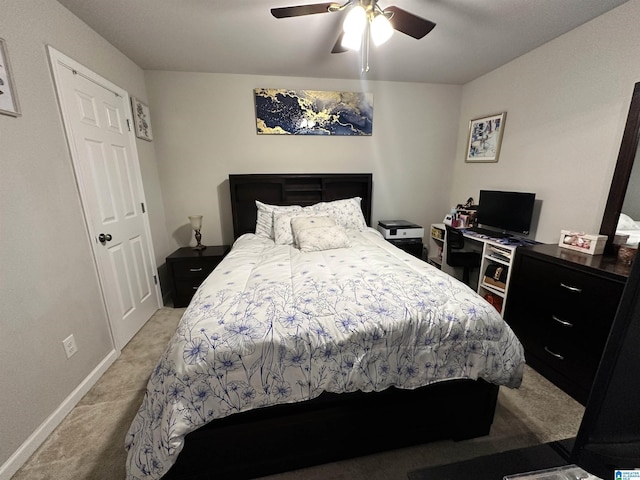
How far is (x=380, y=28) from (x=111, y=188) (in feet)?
7.52

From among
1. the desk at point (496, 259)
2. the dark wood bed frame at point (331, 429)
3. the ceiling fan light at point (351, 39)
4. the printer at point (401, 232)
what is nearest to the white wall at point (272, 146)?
the printer at point (401, 232)

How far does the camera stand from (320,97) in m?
3.08

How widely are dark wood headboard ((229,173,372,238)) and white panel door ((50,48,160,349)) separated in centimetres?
97

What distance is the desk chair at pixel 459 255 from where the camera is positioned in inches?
108

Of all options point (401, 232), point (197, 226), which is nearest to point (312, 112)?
point (401, 232)

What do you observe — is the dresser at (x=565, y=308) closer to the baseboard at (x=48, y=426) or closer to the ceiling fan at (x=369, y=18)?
the ceiling fan at (x=369, y=18)

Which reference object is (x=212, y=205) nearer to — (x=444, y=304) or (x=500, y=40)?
(x=444, y=304)

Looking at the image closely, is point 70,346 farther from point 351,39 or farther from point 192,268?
point 351,39

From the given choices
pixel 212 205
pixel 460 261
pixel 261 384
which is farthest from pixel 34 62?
pixel 460 261

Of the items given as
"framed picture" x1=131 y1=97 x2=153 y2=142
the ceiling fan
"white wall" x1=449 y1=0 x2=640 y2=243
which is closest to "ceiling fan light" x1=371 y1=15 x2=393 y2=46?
the ceiling fan

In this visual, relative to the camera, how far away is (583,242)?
1.88 meters

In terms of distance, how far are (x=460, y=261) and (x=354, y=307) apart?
1978 millimetres

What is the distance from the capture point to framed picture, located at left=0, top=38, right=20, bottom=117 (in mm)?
1319

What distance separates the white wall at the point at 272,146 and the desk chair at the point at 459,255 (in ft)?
3.02
